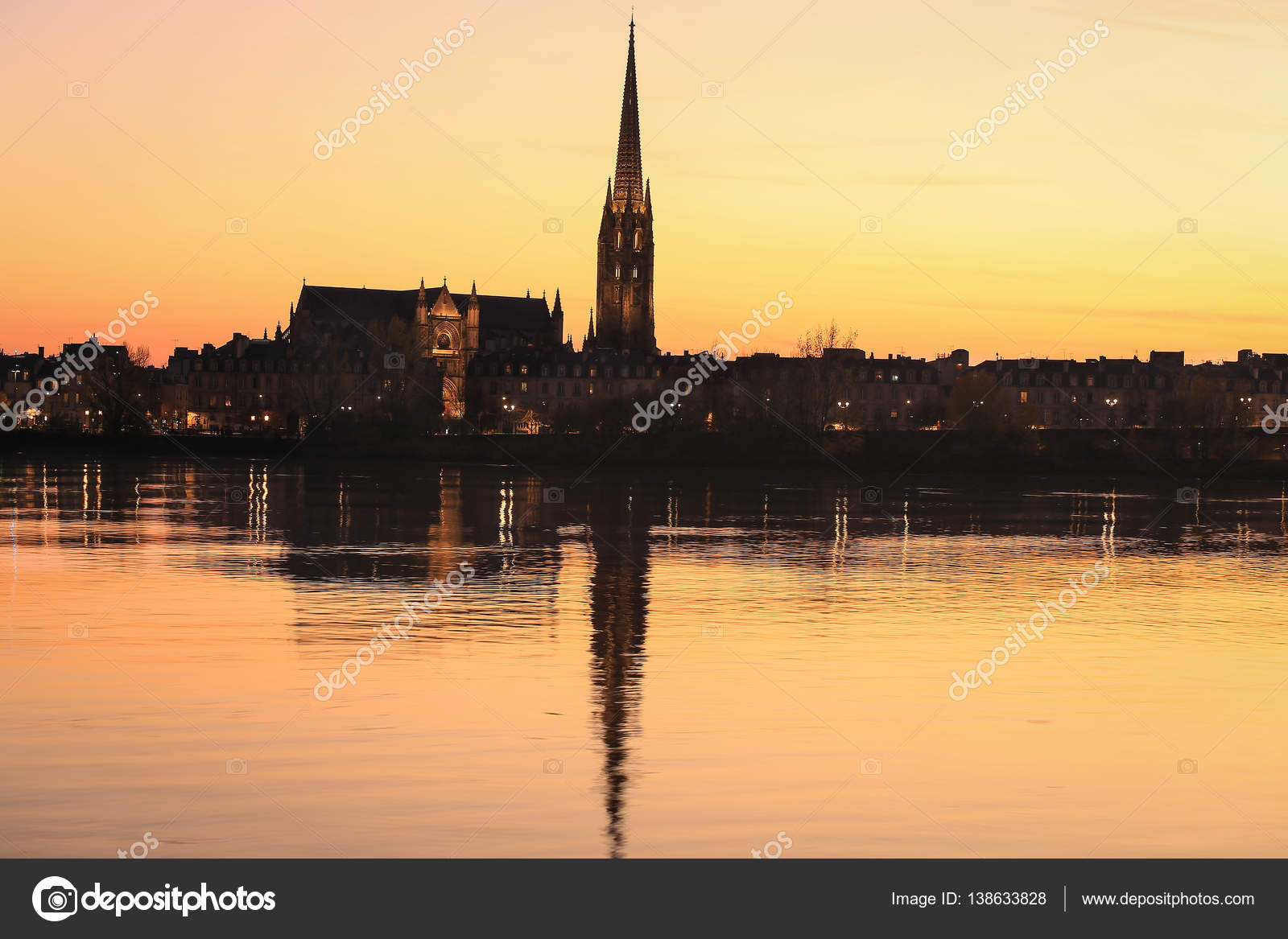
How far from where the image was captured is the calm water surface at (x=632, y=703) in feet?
45.4

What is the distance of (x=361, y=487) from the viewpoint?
8025cm

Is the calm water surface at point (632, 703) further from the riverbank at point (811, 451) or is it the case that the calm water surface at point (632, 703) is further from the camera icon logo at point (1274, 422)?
the camera icon logo at point (1274, 422)

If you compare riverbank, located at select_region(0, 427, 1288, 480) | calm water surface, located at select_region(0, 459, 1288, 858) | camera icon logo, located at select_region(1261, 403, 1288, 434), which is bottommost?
calm water surface, located at select_region(0, 459, 1288, 858)

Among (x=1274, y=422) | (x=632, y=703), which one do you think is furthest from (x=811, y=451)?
(x=632, y=703)
